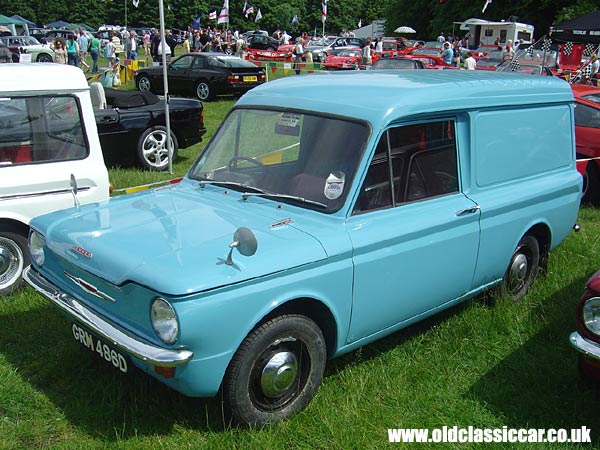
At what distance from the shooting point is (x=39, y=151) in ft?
17.9

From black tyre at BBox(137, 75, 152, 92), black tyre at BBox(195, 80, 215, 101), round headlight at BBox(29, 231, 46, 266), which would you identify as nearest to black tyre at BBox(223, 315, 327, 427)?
round headlight at BBox(29, 231, 46, 266)

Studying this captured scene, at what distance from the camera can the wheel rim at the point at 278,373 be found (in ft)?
11.1

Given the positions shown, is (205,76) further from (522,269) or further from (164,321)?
(164,321)

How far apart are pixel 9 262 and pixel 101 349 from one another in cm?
235

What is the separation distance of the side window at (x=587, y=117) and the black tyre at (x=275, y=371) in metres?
7.04

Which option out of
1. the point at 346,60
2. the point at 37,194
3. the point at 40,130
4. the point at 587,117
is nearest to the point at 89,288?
the point at 37,194

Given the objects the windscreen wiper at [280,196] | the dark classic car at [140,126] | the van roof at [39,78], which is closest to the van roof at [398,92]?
the windscreen wiper at [280,196]

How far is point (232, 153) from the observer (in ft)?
14.8

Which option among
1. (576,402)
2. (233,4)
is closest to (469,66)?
(576,402)

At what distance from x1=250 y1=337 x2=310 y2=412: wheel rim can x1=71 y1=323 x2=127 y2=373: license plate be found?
0.72 m

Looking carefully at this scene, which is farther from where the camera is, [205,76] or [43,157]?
[205,76]

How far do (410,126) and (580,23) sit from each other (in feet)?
65.8

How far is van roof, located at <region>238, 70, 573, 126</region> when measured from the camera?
13.4 ft

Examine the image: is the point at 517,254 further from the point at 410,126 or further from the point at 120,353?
the point at 120,353
